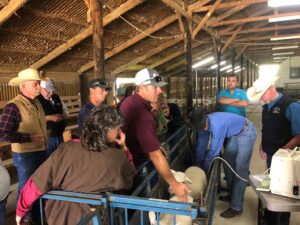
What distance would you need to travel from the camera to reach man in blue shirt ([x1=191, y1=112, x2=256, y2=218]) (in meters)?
2.91

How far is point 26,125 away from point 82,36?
8.79ft

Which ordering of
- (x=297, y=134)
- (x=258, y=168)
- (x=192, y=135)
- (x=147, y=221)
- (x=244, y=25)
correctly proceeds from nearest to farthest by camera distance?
(x=147, y=221), (x=297, y=134), (x=192, y=135), (x=258, y=168), (x=244, y=25)

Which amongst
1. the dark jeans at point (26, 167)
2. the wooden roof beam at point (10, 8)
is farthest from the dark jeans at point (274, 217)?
the wooden roof beam at point (10, 8)

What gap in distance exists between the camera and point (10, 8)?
3217 mm

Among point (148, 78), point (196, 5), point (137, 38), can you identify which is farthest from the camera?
point (137, 38)

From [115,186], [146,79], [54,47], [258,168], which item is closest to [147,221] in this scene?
[115,186]

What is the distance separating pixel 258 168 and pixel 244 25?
4833 mm

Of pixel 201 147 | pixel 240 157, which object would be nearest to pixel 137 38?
pixel 201 147

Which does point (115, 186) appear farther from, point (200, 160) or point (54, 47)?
point (54, 47)

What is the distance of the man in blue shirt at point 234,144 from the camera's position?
2.91 meters

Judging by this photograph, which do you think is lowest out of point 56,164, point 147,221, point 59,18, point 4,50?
point 147,221

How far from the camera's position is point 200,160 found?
3.06 m

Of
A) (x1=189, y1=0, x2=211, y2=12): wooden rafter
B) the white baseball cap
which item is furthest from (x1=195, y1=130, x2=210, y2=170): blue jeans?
(x1=189, y1=0, x2=211, y2=12): wooden rafter

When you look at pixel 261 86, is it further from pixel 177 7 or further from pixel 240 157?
pixel 177 7
